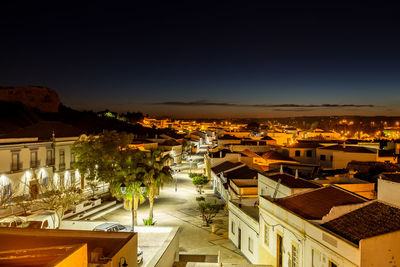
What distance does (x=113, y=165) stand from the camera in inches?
1278

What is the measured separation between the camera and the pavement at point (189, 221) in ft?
69.4

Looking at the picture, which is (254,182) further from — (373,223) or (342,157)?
(342,157)

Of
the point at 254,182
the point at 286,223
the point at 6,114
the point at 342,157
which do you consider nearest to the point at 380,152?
the point at 342,157

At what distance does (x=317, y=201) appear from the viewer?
48.9ft

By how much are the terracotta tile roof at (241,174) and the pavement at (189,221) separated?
388cm

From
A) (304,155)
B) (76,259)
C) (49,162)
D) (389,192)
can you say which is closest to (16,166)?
(49,162)

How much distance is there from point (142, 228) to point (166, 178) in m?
5.47

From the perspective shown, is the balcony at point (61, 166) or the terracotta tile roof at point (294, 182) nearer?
the terracotta tile roof at point (294, 182)

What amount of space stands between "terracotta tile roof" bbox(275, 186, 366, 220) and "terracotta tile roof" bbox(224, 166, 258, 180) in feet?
49.0

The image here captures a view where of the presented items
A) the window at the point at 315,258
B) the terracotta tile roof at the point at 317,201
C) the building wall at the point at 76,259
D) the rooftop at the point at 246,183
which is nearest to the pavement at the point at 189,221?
the rooftop at the point at 246,183

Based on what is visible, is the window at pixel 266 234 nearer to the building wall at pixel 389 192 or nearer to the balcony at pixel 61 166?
the building wall at pixel 389 192

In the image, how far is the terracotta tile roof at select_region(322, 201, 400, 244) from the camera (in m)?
10.8

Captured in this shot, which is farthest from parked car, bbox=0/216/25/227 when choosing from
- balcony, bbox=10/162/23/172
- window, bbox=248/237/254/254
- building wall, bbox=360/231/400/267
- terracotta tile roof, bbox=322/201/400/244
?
building wall, bbox=360/231/400/267

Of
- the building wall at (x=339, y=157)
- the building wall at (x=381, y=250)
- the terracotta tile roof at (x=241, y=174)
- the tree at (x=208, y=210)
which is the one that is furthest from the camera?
the building wall at (x=339, y=157)
